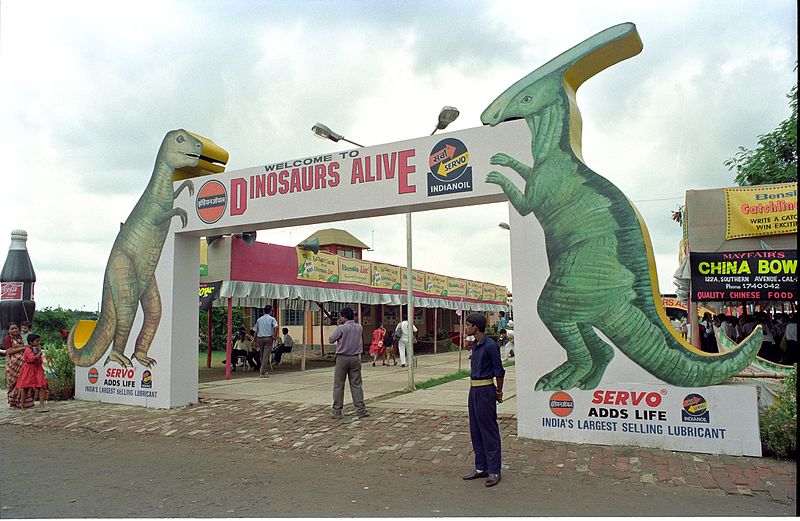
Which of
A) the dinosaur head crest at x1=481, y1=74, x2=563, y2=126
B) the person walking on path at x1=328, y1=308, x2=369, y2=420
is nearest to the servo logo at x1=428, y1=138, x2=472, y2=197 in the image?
the dinosaur head crest at x1=481, y1=74, x2=563, y2=126

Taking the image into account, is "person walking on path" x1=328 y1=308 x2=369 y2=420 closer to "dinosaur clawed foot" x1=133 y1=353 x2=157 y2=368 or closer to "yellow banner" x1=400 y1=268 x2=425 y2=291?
"dinosaur clawed foot" x1=133 y1=353 x2=157 y2=368

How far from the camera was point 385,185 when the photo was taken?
8914 mm

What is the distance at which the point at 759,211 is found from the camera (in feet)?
40.1

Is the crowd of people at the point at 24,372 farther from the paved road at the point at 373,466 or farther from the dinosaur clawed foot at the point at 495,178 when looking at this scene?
the dinosaur clawed foot at the point at 495,178

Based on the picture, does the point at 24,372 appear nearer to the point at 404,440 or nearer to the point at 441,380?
the point at 404,440

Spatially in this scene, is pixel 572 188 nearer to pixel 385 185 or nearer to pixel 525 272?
pixel 525 272

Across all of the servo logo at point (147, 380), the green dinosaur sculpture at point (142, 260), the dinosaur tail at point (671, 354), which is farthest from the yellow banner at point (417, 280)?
the dinosaur tail at point (671, 354)

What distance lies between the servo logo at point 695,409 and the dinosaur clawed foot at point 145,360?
8324mm

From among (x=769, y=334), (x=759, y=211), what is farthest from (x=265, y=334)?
(x=769, y=334)

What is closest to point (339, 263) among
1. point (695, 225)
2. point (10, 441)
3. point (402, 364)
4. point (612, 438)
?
point (402, 364)

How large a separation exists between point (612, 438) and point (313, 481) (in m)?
3.40

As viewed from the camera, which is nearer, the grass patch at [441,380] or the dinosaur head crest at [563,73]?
the dinosaur head crest at [563,73]

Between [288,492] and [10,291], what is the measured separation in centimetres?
1621

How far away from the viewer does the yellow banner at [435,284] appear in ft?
88.2
